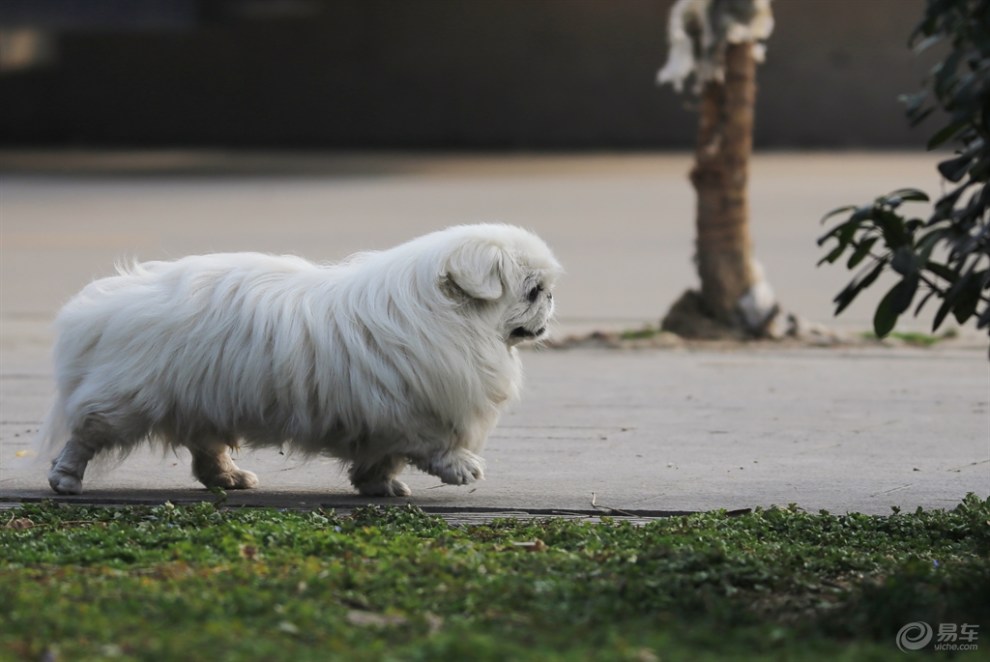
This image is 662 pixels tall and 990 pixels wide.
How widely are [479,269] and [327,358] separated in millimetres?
688

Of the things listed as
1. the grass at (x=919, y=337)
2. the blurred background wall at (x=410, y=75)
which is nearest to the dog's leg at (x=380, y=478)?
the grass at (x=919, y=337)

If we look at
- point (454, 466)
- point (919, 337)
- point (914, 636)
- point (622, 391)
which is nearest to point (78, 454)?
point (454, 466)

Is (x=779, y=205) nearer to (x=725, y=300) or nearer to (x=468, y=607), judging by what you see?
(x=725, y=300)

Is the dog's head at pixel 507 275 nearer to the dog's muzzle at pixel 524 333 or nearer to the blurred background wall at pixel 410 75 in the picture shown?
the dog's muzzle at pixel 524 333

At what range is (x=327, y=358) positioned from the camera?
5.44 meters

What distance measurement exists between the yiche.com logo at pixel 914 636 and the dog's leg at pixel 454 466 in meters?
2.08

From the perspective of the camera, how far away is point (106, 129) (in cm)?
3234

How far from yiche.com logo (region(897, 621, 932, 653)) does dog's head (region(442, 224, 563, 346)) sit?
2222 millimetres

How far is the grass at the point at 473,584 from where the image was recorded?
360cm

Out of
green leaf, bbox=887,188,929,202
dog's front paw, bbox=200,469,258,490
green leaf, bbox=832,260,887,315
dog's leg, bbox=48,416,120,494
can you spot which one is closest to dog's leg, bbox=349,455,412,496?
dog's front paw, bbox=200,469,258,490

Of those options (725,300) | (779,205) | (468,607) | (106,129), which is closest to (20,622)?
(468,607)

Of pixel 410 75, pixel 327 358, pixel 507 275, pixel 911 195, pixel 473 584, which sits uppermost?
pixel 410 75

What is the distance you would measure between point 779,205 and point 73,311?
49.5 ft

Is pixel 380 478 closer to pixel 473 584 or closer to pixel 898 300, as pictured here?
pixel 473 584
